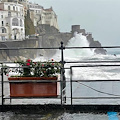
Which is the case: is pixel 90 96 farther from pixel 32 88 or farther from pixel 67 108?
pixel 32 88

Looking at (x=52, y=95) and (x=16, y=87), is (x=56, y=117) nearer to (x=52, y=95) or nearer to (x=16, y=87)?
(x=52, y=95)

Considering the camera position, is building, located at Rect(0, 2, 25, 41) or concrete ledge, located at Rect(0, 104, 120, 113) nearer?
concrete ledge, located at Rect(0, 104, 120, 113)

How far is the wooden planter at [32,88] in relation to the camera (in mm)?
4289

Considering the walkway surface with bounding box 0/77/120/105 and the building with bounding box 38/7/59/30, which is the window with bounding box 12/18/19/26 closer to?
the building with bounding box 38/7/59/30

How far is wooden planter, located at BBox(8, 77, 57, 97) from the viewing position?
14.1 ft

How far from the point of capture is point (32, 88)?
432cm

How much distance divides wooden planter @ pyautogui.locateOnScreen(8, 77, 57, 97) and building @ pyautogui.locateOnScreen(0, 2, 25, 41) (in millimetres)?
98041

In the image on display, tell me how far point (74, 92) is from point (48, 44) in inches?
4747

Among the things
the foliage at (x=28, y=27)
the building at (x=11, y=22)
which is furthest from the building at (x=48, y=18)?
the building at (x=11, y=22)

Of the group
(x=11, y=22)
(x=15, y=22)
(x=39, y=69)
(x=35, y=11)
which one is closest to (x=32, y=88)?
(x=39, y=69)

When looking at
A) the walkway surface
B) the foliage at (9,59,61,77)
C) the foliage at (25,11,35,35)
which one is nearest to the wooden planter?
the foliage at (9,59,61,77)

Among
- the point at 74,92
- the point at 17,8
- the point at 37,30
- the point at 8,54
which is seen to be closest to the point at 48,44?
the point at 37,30

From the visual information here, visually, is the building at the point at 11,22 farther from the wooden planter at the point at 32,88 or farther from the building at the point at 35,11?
Answer: the wooden planter at the point at 32,88

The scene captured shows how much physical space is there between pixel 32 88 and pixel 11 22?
102118 mm
